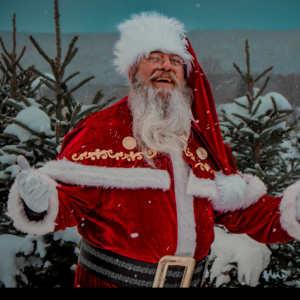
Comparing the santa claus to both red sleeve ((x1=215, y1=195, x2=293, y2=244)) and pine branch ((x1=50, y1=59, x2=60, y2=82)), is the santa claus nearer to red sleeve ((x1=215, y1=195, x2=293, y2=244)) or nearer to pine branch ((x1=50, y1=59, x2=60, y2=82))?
red sleeve ((x1=215, y1=195, x2=293, y2=244))

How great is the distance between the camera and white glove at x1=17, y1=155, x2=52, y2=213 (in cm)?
113

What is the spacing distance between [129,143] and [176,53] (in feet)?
2.47

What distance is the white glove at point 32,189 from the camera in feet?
3.72

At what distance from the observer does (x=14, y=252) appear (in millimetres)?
2273

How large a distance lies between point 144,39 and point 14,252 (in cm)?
198

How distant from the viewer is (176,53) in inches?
75.7

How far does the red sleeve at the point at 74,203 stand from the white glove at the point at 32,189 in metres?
0.16

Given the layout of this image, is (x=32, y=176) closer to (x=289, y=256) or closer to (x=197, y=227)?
(x=197, y=227)

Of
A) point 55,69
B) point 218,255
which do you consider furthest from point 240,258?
point 55,69

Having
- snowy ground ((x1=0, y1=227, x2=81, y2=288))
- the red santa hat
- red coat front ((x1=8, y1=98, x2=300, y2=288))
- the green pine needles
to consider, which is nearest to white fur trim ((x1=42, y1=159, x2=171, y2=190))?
red coat front ((x1=8, y1=98, x2=300, y2=288))

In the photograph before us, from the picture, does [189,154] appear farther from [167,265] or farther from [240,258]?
[240,258]

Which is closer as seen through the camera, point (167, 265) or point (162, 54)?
point (167, 265)

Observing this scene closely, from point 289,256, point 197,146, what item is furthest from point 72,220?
point 289,256

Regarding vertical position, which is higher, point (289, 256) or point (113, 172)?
point (113, 172)
